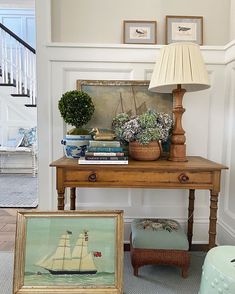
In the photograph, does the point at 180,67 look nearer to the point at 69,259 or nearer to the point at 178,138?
the point at 178,138

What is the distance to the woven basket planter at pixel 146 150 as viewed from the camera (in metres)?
1.55

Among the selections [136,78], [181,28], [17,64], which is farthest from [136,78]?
[17,64]

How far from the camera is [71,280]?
1.28 meters

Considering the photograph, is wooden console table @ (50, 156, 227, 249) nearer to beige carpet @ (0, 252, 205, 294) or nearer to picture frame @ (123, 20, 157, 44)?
beige carpet @ (0, 252, 205, 294)

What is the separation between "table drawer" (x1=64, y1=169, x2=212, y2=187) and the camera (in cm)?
142

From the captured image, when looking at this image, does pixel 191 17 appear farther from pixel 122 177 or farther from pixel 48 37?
pixel 122 177

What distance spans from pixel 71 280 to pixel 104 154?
0.65 m

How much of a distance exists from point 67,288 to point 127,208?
32.1 inches

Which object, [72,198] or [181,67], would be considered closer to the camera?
[181,67]

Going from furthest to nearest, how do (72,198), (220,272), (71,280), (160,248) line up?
(72,198) → (160,248) → (71,280) → (220,272)

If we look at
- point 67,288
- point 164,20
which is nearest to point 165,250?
point 67,288

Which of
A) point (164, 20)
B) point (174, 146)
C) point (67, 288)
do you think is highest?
point (164, 20)

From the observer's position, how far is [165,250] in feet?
5.05

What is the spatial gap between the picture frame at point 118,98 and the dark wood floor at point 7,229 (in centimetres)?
109
